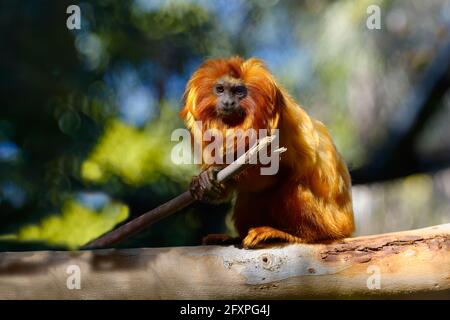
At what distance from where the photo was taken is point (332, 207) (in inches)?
138

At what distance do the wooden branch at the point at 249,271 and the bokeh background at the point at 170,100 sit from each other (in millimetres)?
2903

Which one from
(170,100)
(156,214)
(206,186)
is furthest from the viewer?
(170,100)

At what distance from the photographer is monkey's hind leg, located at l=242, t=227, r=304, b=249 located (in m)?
3.12

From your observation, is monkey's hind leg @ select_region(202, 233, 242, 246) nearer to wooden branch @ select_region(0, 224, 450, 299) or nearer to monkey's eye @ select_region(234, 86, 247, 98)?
wooden branch @ select_region(0, 224, 450, 299)

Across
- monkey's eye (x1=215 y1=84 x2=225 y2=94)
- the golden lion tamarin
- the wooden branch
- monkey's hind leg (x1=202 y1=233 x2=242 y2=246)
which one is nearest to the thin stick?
the wooden branch

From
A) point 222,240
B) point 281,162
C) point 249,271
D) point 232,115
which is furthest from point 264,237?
point 232,115

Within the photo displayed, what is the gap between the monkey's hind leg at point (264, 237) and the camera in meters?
3.12

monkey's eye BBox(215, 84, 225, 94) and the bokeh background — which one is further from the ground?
the bokeh background

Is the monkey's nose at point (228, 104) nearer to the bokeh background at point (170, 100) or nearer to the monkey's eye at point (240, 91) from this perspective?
the monkey's eye at point (240, 91)

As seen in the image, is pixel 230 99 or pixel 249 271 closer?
pixel 249 271

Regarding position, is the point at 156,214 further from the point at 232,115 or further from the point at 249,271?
the point at 232,115

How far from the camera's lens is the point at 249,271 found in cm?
303

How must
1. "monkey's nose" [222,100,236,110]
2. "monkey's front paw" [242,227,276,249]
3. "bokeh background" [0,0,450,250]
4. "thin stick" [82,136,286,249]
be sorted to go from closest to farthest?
"thin stick" [82,136,286,249] < "monkey's front paw" [242,227,276,249] < "monkey's nose" [222,100,236,110] < "bokeh background" [0,0,450,250]

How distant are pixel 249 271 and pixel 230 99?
0.91 metres
